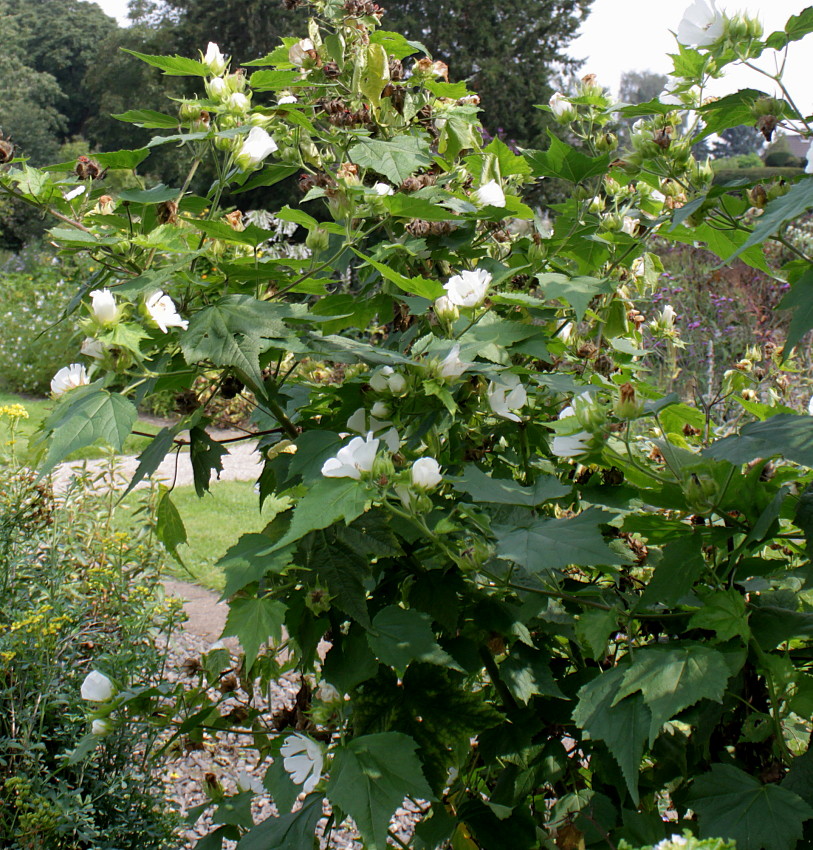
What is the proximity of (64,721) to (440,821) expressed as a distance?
1.38m

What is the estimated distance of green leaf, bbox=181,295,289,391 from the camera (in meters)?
1.00

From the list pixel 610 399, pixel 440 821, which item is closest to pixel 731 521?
pixel 610 399

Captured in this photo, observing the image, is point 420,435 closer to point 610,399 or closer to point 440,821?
point 610,399

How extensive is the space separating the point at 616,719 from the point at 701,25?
3.09 ft

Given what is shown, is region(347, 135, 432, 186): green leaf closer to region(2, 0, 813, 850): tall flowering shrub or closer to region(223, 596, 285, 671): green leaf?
region(2, 0, 813, 850): tall flowering shrub

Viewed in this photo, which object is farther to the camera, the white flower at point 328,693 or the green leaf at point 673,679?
the white flower at point 328,693

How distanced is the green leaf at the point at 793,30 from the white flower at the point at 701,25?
77 millimetres

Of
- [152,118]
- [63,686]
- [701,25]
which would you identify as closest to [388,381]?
[152,118]

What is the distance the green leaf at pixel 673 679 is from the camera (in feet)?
2.69

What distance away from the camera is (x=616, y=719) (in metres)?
0.88

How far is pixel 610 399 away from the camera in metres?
1.20

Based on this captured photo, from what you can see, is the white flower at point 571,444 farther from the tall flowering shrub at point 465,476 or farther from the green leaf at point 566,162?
the green leaf at point 566,162

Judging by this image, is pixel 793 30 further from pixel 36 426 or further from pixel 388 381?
pixel 36 426

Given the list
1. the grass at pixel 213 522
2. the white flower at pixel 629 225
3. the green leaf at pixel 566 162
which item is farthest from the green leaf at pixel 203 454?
the grass at pixel 213 522
